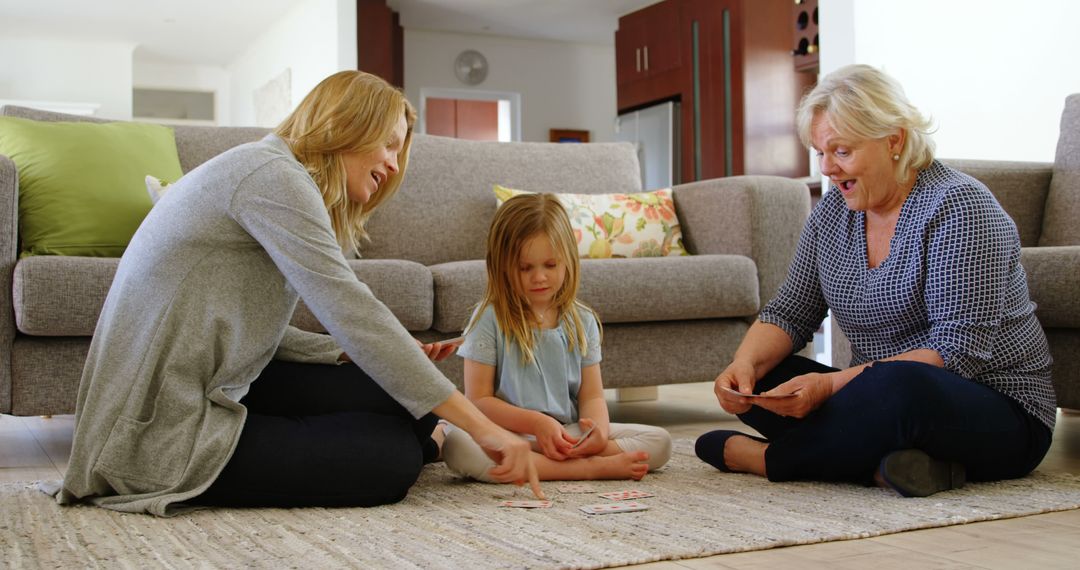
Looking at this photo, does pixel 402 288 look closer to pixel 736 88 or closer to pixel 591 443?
pixel 591 443

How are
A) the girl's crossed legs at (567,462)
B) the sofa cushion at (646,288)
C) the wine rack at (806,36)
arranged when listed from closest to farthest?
the girl's crossed legs at (567,462)
the sofa cushion at (646,288)
the wine rack at (806,36)

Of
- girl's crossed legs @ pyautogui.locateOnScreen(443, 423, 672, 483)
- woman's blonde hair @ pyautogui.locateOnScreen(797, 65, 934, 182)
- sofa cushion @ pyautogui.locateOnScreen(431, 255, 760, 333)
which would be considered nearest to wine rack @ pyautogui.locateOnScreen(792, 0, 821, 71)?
sofa cushion @ pyautogui.locateOnScreen(431, 255, 760, 333)

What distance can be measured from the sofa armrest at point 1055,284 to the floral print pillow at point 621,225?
3.80ft

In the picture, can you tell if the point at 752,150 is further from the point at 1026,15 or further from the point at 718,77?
the point at 1026,15

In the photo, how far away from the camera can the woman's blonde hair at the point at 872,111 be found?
1.85m

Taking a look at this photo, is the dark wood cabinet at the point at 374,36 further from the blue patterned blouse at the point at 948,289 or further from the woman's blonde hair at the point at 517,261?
the blue patterned blouse at the point at 948,289

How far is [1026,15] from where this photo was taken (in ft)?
15.9

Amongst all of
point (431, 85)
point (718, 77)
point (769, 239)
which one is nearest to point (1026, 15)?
point (769, 239)

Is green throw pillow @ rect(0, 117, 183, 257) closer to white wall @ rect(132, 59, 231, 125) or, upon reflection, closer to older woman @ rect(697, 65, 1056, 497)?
older woman @ rect(697, 65, 1056, 497)

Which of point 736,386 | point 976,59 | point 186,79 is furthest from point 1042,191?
point 186,79

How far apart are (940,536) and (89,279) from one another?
5.72ft

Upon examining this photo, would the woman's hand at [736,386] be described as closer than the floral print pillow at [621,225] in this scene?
Yes

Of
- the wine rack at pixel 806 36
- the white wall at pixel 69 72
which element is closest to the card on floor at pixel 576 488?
the wine rack at pixel 806 36

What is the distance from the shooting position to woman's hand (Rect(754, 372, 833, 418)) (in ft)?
5.90
